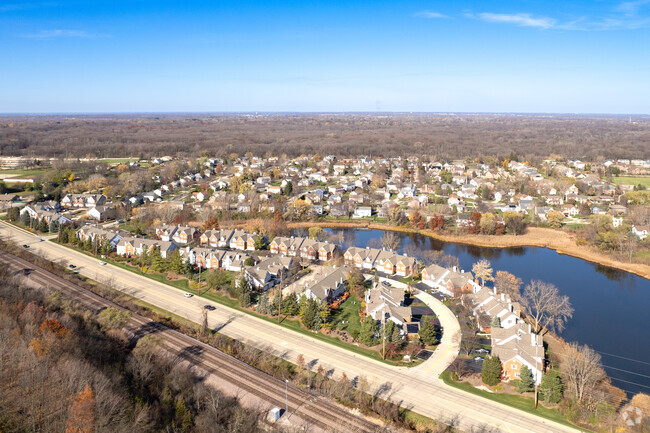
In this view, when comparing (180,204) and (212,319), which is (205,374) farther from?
(180,204)

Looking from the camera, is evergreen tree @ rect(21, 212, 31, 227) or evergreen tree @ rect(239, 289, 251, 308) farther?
evergreen tree @ rect(21, 212, 31, 227)

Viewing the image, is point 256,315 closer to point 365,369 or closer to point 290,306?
point 290,306

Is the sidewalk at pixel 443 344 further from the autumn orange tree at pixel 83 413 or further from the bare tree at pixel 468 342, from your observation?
the autumn orange tree at pixel 83 413

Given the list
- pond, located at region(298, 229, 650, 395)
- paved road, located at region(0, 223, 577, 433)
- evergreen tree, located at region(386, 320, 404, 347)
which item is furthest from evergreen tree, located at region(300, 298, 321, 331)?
pond, located at region(298, 229, 650, 395)

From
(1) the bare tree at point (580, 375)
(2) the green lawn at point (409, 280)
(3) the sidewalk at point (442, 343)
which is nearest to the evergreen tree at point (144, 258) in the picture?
(2) the green lawn at point (409, 280)

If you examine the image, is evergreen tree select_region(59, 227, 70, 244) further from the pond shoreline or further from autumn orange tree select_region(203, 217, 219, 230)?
the pond shoreline

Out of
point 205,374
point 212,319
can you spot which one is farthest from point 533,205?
point 205,374
